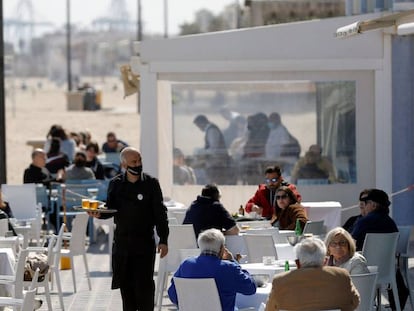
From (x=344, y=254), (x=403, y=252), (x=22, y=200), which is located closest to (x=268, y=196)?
(x=403, y=252)

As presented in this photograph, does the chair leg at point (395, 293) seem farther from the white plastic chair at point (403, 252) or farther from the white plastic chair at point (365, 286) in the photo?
the white plastic chair at point (365, 286)

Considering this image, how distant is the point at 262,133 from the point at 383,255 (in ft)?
21.7

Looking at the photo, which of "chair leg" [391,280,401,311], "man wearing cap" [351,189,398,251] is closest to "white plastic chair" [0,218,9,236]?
"man wearing cap" [351,189,398,251]

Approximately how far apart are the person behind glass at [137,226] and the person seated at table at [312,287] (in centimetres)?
233

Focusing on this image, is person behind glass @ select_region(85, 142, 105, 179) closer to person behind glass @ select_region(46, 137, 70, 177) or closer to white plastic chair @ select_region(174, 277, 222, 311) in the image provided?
person behind glass @ select_region(46, 137, 70, 177)

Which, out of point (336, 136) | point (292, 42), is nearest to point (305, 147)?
point (336, 136)

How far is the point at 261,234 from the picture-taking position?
11.4m

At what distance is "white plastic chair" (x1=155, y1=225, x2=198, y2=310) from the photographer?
11.8 meters

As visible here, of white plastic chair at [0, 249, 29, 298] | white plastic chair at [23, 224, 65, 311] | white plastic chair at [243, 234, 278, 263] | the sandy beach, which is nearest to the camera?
white plastic chair at [0, 249, 29, 298]

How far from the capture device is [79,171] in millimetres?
18281

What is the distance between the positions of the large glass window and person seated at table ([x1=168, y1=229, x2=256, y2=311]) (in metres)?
8.35

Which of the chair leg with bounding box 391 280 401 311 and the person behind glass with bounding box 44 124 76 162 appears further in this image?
the person behind glass with bounding box 44 124 76 162

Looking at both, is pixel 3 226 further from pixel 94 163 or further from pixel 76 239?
pixel 94 163

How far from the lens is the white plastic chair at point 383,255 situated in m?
10.6
